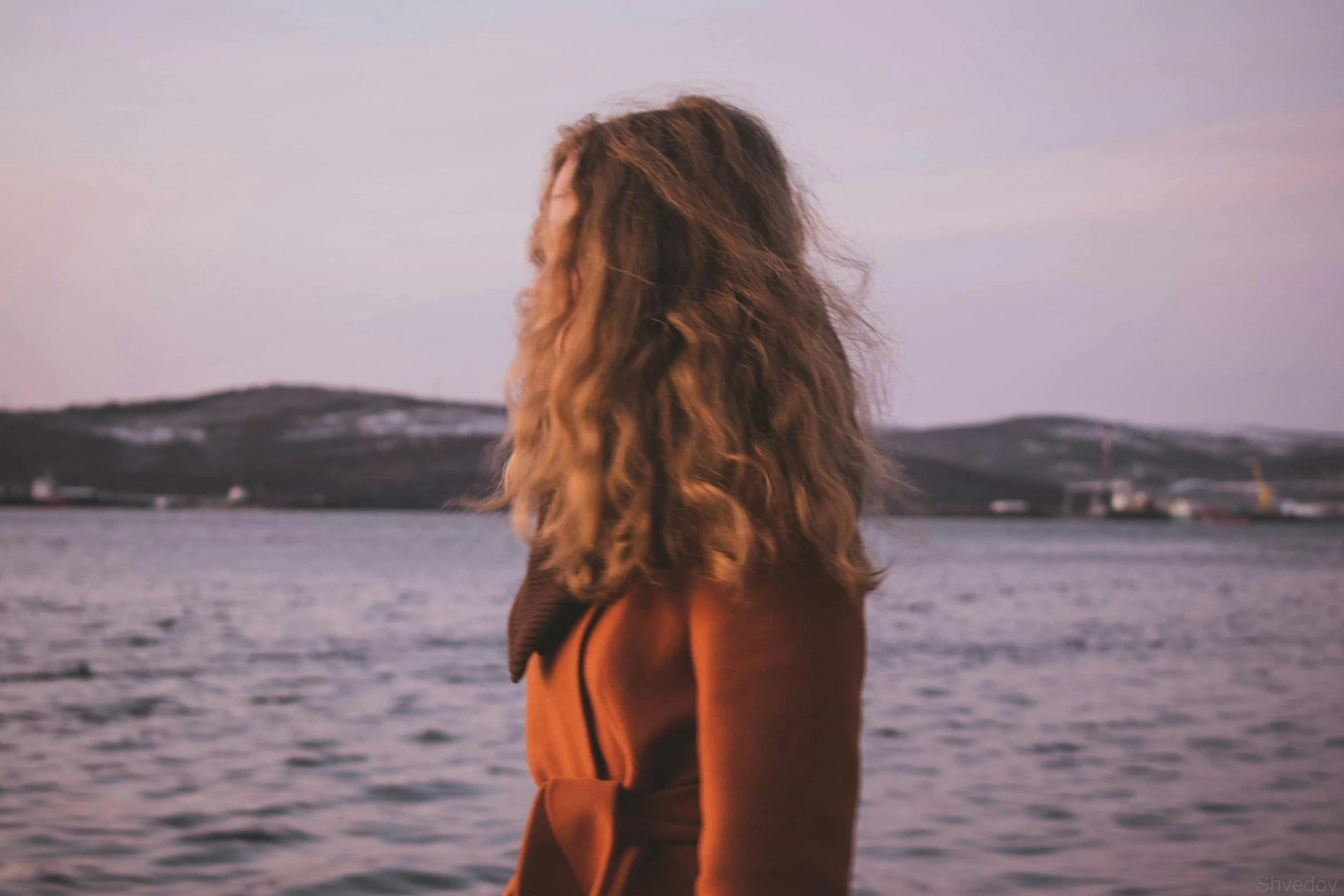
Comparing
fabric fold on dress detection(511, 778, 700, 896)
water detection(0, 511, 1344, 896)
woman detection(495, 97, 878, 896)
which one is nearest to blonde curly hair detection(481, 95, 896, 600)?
woman detection(495, 97, 878, 896)

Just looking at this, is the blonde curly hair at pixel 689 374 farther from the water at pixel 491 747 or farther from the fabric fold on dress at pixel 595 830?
the water at pixel 491 747

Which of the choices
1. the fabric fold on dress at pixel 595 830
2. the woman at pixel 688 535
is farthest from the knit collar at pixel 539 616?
the fabric fold on dress at pixel 595 830

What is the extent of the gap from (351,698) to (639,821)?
11.6 meters

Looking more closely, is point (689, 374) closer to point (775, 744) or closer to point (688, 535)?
point (688, 535)

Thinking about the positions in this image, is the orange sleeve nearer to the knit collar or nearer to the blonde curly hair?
the blonde curly hair

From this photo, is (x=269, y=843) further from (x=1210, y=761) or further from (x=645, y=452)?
(x=1210, y=761)

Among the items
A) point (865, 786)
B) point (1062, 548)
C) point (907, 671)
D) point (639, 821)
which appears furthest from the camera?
point (1062, 548)

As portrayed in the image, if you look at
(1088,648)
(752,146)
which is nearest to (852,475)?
(752,146)

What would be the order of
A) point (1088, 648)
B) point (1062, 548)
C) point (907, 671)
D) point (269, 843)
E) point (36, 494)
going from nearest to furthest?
point (269, 843), point (907, 671), point (1088, 648), point (1062, 548), point (36, 494)

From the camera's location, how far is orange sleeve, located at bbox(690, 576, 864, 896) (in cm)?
117

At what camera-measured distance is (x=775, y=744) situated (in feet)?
3.85

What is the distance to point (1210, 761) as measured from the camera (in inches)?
370

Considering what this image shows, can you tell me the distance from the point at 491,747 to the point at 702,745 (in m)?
8.70

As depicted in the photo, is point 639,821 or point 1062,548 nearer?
point 639,821
